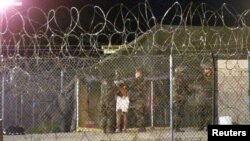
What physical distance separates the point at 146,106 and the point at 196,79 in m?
1.52

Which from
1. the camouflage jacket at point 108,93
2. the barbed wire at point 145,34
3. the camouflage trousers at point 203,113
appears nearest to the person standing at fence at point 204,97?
the camouflage trousers at point 203,113

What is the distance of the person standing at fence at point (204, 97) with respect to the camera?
15031 mm

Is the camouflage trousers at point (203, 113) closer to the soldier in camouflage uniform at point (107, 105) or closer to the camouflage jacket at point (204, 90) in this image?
the camouflage jacket at point (204, 90)

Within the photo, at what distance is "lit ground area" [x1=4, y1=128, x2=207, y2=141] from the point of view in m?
14.6

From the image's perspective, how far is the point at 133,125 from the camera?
1608 centimetres

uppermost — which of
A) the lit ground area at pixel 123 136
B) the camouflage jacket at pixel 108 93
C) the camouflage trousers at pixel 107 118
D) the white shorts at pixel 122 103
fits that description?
the camouflage jacket at pixel 108 93

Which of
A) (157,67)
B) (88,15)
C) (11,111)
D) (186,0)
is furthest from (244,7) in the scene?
(11,111)

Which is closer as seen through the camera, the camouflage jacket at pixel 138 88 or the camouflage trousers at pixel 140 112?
the camouflage jacket at pixel 138 88

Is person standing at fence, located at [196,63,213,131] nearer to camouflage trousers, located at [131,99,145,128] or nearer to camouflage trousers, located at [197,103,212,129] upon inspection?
camouflage trousers, located at [197,103,212,129]

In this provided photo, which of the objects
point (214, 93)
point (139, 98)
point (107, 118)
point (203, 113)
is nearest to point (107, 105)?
point (107, 118)

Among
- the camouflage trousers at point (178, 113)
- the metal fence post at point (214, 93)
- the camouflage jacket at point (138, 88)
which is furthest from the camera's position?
the camouflage jacket at point (138, 88)

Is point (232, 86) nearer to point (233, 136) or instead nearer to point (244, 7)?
point (233, 136)

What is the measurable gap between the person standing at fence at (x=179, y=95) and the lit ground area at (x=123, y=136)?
31 centimetres

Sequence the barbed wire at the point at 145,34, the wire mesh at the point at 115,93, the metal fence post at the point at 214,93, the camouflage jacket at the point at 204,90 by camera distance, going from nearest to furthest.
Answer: the metal fence post at the point at 214,93 < the barbed wire at the point at 145,34 < the wire mesh at the point at 115,93 < the camouflage jacket at the point at 204,90
